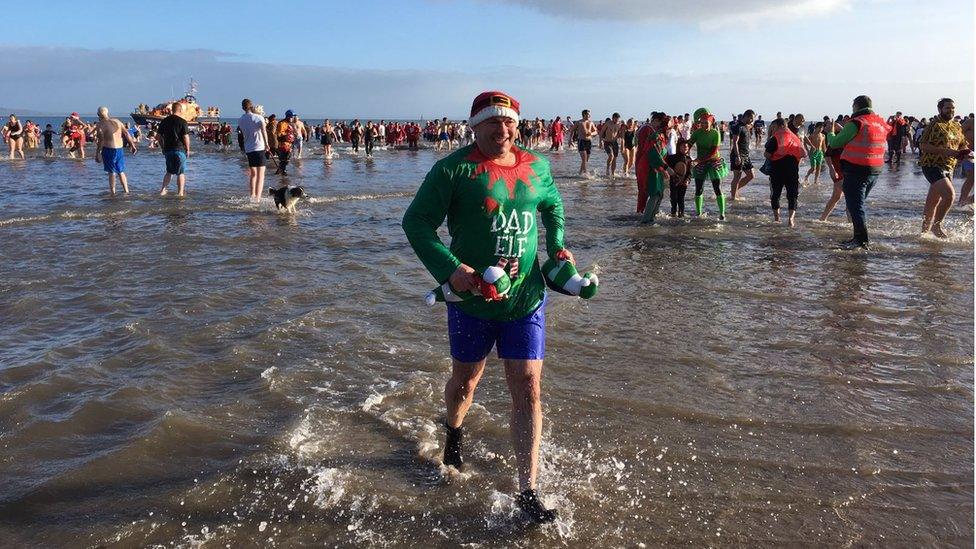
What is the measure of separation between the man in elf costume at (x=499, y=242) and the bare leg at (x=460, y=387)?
2.4 inches

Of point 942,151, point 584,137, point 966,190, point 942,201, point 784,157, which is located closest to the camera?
point 942,151

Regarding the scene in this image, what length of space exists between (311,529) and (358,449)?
0.73 meters

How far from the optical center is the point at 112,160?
13.6 meters

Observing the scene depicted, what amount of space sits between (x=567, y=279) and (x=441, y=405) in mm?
1588

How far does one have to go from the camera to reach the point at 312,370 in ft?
15.5

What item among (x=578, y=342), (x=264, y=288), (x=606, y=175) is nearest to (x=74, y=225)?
(x=264, y=288)

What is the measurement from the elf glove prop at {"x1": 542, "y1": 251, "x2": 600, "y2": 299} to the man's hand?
0.41m

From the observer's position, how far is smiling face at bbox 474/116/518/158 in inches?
115

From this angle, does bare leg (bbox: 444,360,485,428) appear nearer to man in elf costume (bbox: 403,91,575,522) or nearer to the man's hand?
man in elf costume (bbox: 403,91,575,522)

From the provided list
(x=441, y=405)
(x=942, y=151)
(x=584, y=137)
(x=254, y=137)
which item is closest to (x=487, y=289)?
(x=441, y=405)

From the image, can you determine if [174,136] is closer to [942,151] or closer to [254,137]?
[254,137]

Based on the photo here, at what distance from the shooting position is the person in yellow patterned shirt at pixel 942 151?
8.88 metres

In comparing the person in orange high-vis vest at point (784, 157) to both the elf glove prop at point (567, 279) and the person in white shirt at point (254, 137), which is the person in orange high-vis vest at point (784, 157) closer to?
the elf glove prop at point (567, 279)

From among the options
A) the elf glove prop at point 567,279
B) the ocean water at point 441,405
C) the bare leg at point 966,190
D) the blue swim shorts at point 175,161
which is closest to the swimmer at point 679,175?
the ocean water at point 441,405
